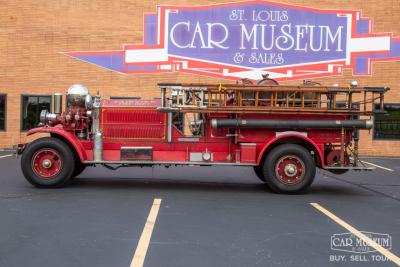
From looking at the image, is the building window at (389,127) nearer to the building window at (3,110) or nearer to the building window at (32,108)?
the building window at (32,108)

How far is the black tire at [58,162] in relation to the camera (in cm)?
945

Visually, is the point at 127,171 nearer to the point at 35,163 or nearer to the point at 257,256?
the point at 35,163

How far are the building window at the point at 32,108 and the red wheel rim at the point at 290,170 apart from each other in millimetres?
13321

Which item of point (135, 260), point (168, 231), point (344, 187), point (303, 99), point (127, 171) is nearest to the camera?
point (135, 260)

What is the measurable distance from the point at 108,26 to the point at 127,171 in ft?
29.6

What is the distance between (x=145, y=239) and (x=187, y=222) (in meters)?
1.09

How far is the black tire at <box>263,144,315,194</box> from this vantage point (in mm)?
9367

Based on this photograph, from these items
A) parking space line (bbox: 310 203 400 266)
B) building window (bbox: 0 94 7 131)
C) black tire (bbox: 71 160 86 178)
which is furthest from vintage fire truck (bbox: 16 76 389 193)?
building window (bbox: 0 94 7 131)

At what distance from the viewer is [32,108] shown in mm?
20219

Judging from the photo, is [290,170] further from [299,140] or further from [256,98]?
[256,98]

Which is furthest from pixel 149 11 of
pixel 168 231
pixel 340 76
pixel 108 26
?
pixel 168 231

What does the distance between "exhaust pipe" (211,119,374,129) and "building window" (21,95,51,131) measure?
1276cm

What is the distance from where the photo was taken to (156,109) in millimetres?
9500

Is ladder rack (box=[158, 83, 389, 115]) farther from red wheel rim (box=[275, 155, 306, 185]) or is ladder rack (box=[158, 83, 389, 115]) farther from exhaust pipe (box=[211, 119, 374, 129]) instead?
red wheel rim (box=[275, 155, 306, 185])
